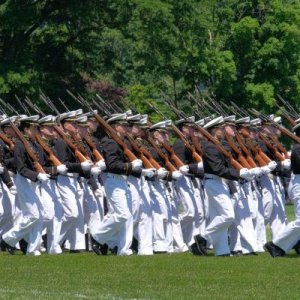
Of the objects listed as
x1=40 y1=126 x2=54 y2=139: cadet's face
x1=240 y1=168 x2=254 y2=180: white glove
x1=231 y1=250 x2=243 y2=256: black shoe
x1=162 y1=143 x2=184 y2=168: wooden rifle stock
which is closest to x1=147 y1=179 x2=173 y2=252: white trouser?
x1=162 y1=143 x2=184 y2=168: wooden rifle stock

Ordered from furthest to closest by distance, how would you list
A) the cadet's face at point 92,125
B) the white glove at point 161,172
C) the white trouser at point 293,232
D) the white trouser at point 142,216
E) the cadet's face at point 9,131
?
the cadet's face at point 92,125 < the cadet's face at point 9,131 < the white glove at point 161,172 < the white trouser at point 142,216 < the white trouser at point 293,232

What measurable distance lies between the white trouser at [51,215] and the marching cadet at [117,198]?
0.86 meters

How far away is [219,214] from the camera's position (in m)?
19.3

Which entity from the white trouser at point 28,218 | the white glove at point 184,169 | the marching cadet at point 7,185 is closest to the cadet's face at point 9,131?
the marching cadet at point 7,185

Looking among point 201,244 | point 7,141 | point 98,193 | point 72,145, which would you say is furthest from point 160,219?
point 7,141

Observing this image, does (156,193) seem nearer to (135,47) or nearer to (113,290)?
(113,290)

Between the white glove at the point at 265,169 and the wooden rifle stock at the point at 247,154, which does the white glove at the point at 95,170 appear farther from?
the white glove at the point at 265,169

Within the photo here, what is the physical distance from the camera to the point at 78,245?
21.1 metres

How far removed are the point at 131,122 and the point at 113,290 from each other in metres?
5.90

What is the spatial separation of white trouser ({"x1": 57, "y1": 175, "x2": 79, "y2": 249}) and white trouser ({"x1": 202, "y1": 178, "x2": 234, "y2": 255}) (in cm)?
237

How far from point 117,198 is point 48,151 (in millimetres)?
1579

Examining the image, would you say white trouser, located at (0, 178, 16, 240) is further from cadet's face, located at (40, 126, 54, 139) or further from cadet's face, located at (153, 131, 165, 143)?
cadet's face, located at (153, 131, 165, 143)

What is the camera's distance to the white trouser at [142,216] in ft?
66.1

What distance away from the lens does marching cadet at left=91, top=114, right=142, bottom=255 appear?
19656mm
